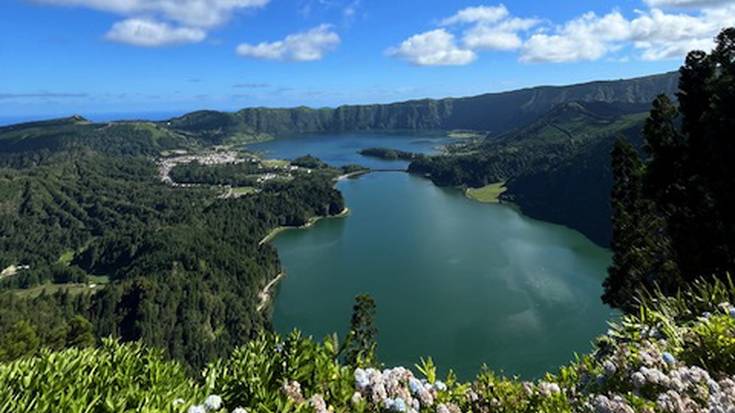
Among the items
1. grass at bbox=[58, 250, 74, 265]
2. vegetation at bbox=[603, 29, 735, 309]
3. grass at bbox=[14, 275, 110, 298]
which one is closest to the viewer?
vegetation at bbox=[603, 29, 735, 309]

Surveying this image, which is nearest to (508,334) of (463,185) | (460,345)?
(460,345)

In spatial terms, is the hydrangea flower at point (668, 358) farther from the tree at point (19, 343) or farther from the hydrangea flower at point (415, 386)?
the tree at point (19, 343)

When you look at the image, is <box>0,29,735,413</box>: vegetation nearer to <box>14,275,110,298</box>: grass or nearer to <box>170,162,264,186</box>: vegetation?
<box>14,275,110,298</box>: grass

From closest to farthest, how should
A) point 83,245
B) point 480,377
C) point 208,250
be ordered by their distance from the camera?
point 480,377 → point 208,250 → point 83,245

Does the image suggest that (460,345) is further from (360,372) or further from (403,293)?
(360,372)

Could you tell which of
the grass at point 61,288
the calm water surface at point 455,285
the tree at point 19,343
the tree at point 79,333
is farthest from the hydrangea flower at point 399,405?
the grass at point 61,288

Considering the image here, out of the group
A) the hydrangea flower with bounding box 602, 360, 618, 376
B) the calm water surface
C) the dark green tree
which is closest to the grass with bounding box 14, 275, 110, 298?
the calm water surface
